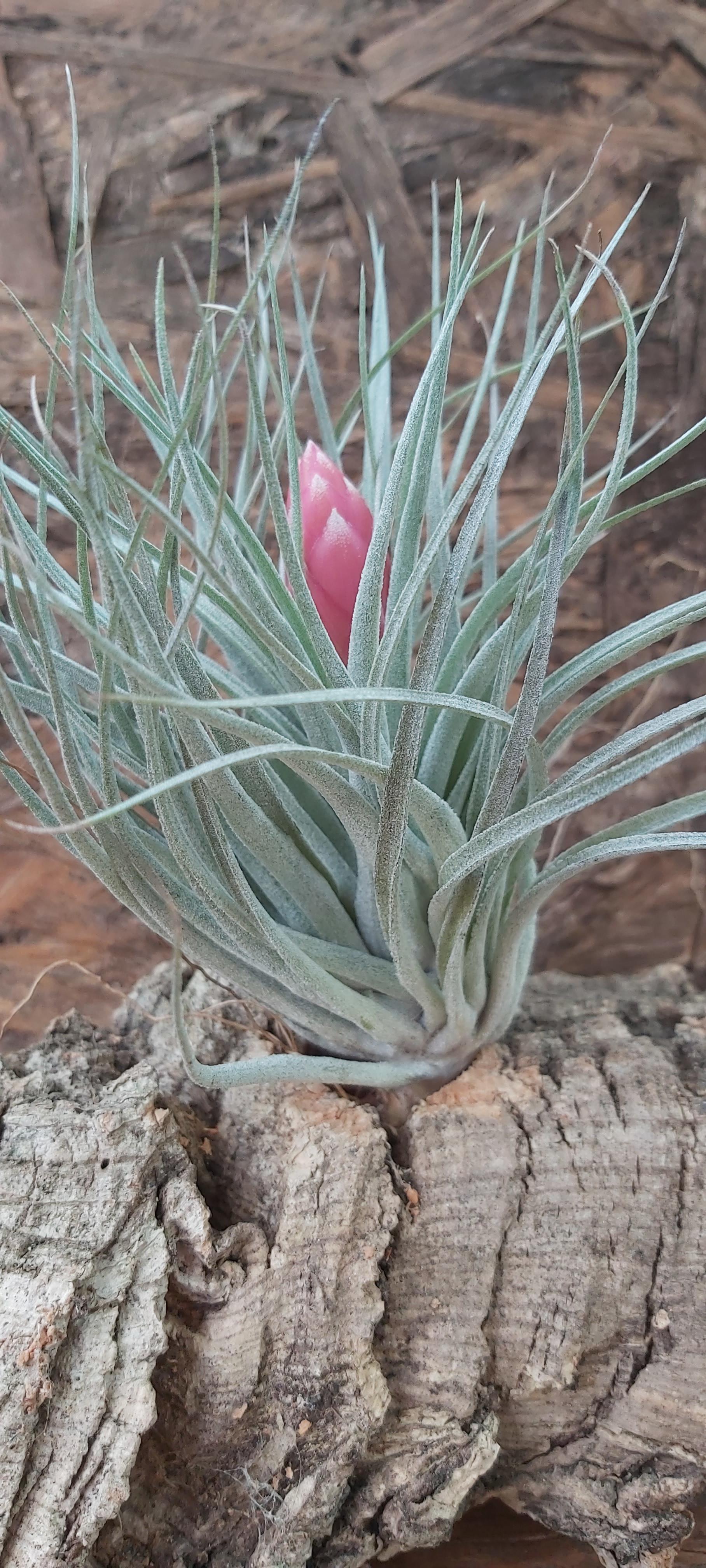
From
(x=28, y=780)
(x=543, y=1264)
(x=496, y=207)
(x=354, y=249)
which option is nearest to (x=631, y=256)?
(x=496, y=207)

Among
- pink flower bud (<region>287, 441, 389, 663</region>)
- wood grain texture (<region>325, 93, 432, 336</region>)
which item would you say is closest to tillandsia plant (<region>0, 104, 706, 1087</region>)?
pink flower bud (<region>287, 441, 389, 663</region>)

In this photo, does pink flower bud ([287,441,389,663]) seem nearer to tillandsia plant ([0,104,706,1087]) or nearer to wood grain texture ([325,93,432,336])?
tillandsia plant ([0,104,706,1087])

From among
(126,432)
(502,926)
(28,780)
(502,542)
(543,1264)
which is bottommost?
(543,1264)

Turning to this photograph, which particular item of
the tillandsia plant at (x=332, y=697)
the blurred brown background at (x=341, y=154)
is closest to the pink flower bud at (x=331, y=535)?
the tillandsia plant at (x=332, y=697)

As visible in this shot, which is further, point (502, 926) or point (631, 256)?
point (631, 256)

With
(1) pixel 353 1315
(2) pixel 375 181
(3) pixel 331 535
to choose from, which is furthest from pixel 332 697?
(2) pixel 375 181

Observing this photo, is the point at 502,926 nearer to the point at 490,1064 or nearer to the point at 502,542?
the point at 490,1064

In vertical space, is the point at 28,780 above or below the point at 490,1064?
above
